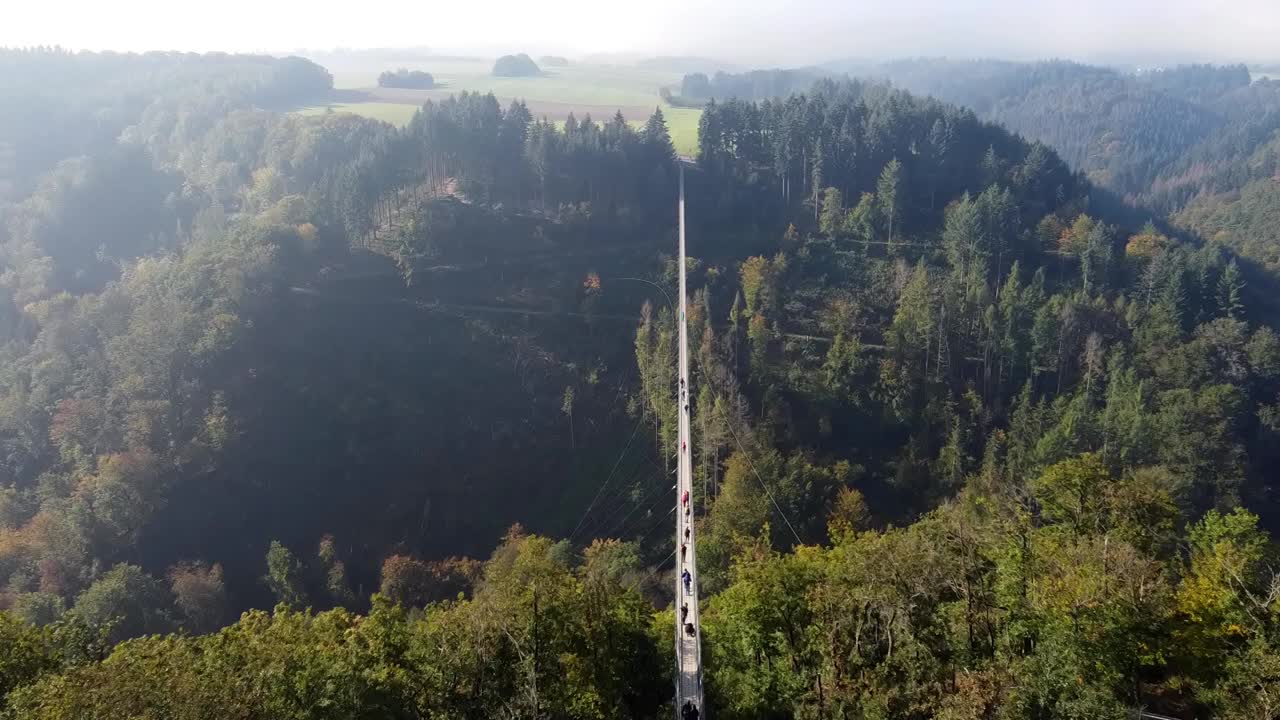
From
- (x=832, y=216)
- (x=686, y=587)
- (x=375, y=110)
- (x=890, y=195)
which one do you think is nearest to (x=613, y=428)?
(x=686, y=587)

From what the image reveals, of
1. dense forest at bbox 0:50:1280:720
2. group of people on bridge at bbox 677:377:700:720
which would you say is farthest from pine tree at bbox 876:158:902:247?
group of people on bridge at bbox 677:377:700:720

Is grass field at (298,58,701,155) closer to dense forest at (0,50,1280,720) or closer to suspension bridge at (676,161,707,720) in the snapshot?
dense forest at (0,50,1280,720)

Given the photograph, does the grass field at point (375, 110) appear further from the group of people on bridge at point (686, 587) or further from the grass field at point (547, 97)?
the group of people on bridge at point (686, 587)

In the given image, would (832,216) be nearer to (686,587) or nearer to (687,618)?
(686,587)

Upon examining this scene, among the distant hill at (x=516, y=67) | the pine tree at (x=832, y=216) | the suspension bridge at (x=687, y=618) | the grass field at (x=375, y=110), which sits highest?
the distant hill at (x=516, y=67)

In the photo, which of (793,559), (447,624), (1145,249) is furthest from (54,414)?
(1145,249)

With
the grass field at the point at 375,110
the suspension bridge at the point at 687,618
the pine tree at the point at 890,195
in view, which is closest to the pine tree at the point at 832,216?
the pine tree at the point at 890,195

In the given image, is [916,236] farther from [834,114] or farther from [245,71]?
[245,71]
